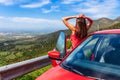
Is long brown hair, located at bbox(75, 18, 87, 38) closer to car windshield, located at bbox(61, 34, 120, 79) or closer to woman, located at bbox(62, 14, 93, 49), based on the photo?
woman, located at bbox(62, 14, 93, 49)

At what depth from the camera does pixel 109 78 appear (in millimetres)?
3912

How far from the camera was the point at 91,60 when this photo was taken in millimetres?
4777

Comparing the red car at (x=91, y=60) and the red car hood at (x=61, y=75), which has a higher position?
the red car at (x=91, y=60)

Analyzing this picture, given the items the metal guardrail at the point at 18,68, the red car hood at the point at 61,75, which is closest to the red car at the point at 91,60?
the red car hood at the point at 61,75

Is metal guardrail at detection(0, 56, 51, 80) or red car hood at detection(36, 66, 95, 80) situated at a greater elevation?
red car hood at detection(36, 66, 95, 80)

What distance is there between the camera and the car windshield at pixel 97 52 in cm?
465

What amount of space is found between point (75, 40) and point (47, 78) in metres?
3.33

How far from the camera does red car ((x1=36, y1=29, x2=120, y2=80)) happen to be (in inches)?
161

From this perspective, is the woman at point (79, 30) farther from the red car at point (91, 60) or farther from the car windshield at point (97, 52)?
the car windshield at point (97, 52)

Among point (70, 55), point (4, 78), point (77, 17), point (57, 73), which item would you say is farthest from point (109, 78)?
point (77, 17)

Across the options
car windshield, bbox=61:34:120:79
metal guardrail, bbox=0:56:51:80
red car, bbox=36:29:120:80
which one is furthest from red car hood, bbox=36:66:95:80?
metal guardrail, bbox=0:56:51:80

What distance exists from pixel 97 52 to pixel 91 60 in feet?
1.68

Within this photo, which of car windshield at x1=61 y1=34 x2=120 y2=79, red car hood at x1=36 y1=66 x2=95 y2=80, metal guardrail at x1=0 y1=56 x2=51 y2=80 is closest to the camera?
red car hood at x1=36 y1=66 x2=95 y2=80

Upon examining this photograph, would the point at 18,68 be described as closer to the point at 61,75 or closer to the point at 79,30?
the point at 79,30
